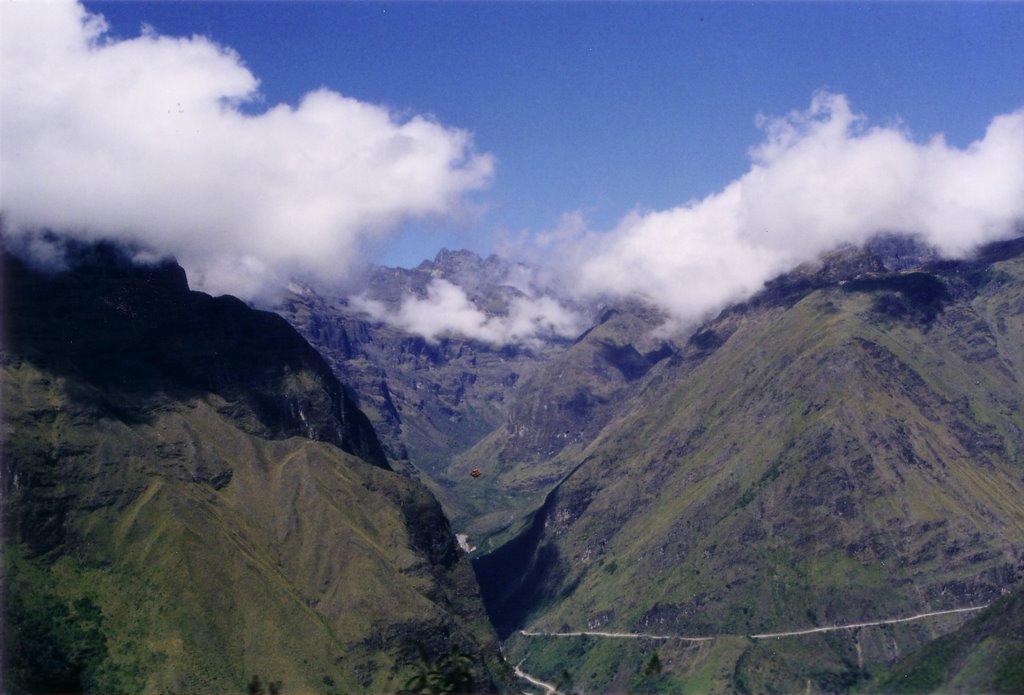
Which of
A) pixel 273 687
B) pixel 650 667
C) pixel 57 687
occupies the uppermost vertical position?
pixel 57 687

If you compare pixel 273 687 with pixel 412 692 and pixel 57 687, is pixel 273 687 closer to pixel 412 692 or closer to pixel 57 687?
pixel 412 692

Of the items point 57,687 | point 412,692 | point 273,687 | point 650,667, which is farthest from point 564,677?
point 57,687

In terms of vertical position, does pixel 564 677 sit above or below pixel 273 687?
below

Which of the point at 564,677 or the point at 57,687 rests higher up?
the point at 57,687

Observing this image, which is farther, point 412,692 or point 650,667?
point 650,667

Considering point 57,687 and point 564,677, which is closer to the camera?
point 57,687

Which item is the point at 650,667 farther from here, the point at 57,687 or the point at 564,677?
the point at 57,687

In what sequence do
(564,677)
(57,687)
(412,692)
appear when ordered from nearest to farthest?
(412,692) < (57,687) < (564,677)

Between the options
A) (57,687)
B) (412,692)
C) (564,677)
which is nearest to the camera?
(412,692)
